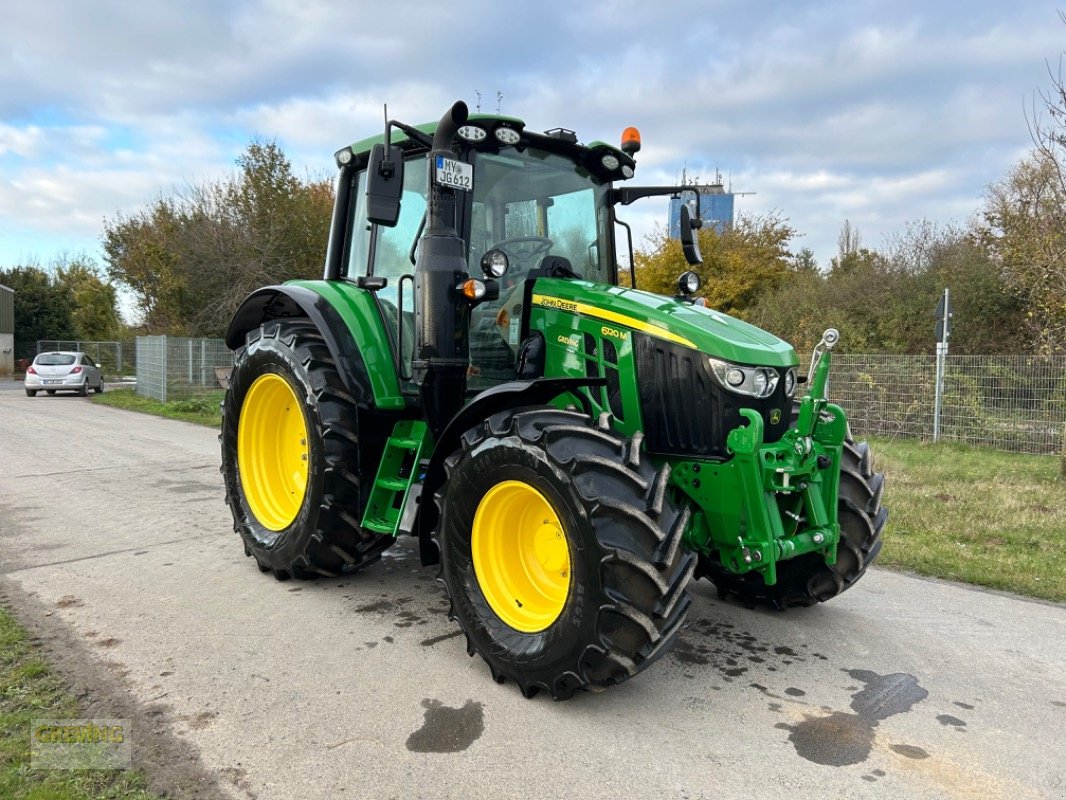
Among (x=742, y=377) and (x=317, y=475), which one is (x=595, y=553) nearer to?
(x=742, y=377)

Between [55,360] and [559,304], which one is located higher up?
[559,304]

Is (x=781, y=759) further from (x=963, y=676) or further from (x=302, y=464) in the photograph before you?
(x=302, y=464)

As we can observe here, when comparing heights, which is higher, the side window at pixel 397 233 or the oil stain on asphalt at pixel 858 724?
the side window at pixel 397 233

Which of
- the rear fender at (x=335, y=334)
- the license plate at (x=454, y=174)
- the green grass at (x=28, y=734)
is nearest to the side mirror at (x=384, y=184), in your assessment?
the license plate at (x=454, y=174)

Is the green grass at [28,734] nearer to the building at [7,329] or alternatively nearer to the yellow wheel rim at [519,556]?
the yellow wheel rim at [519,556]

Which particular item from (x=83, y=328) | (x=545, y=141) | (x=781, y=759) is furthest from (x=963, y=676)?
(x=83, y=328)

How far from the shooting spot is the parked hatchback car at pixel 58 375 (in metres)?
21.0

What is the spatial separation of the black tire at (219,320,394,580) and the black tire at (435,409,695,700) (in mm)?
1236

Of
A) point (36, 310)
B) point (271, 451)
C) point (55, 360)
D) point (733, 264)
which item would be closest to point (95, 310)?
point (36, 310)

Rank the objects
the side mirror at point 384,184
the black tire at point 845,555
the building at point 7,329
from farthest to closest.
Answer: the building at point 7,329
the black tire at point 845,555
the side mirror at point 384,184

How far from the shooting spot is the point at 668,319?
3562 millimetres

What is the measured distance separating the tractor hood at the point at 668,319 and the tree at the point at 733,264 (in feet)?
55.3

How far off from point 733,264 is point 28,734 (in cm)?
2134

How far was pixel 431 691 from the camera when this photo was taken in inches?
132
